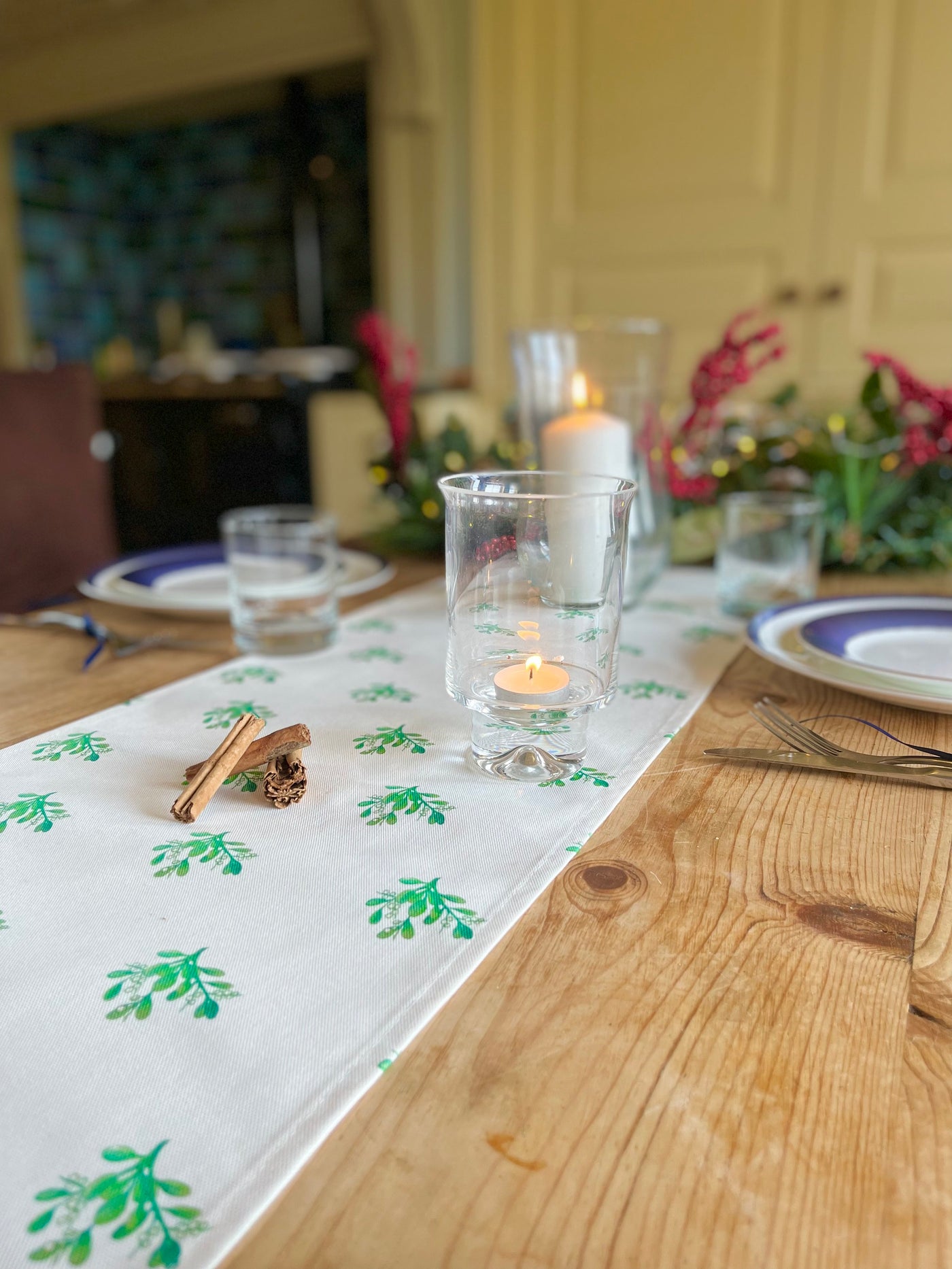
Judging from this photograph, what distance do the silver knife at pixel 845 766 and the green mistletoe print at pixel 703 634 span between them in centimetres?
26

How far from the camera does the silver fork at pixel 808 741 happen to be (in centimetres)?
52

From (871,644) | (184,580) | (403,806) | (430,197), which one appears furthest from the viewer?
(430,197)

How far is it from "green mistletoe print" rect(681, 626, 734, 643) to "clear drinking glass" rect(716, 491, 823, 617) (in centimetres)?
7

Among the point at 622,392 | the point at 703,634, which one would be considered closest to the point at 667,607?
the point at 703,634

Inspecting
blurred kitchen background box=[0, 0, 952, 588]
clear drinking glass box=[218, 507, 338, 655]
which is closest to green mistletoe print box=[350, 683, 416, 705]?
clear drinking glass box=[218, 507, 338, 655]

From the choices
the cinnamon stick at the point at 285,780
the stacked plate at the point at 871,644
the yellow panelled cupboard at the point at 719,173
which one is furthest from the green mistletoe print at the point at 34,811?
the yellow panelled cupboard at the point at 719,173

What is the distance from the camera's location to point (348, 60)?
3.38 metres

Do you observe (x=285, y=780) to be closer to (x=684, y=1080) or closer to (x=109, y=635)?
(x=684, y=1080)

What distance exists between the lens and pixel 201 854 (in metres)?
0.43

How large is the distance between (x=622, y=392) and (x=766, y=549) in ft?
0.69

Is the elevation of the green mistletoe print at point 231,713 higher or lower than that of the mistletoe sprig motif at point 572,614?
lower

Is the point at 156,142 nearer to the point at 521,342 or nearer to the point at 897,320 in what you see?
the point at 897,320

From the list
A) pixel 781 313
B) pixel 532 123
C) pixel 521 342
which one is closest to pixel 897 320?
pixel 781 313

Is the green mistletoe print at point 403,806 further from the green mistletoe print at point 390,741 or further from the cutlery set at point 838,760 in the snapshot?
the cutlery set at point 838,760
